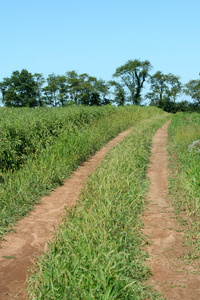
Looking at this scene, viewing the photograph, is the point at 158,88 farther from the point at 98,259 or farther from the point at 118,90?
the point at 98,259

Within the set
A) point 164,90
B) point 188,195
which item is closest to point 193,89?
point 164,90

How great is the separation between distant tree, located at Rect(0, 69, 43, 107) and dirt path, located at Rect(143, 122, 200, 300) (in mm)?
57498

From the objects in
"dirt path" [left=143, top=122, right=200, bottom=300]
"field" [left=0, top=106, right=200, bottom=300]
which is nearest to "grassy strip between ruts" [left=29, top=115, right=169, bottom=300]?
"field" [left=0, top=106, right=200, bottom=300]

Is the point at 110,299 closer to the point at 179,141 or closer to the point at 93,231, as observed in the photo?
the point at 93,231

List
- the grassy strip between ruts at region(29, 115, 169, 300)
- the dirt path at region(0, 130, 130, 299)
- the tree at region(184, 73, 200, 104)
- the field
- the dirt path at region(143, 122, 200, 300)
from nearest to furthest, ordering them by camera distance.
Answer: the grassy strip between ruts at region(29, 115, 169, 300)
the field
the dirt path at region(143, 122, 200, 300)
the dirt path at region(0, 130, 130, 299)
the tree at region(184, 73, 200, 104)

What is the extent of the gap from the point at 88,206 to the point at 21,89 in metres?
61.2

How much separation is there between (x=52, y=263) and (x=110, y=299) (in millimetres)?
894

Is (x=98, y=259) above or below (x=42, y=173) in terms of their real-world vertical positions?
below

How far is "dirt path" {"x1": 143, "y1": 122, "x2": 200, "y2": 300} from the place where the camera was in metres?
3.67

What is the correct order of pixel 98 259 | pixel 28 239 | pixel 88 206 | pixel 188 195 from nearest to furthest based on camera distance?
pixel 98 259 → pixel 28 239 → pixel 88 206 → pixel 188 195

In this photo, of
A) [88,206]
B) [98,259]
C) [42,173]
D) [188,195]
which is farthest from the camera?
[42,173]

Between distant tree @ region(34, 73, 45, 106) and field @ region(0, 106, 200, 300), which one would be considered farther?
distant tree @ region(34, 73, 45, 106)

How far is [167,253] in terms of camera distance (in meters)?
4.53

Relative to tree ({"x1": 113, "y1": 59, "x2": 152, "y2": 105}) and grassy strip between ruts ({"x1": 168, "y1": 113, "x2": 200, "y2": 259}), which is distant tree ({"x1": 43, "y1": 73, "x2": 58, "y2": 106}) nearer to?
tree ({"x1": 113, "y1": 59, "x2": 152, "y2": 105})
